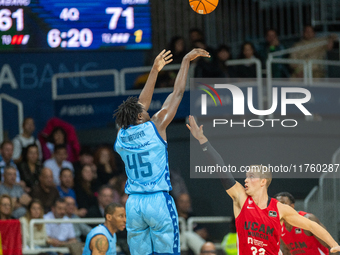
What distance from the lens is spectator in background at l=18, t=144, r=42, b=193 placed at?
1176cm

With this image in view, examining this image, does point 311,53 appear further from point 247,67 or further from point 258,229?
point 258,229

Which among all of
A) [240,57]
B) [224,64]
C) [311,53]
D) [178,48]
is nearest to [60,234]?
[224,64]

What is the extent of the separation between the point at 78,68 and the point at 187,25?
316cm

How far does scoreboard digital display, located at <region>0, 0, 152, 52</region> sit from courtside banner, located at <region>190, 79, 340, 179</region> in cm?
186

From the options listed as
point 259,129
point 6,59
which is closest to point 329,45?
point 259,129

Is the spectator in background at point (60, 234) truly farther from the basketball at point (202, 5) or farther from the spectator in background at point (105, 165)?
the basketball at point (202, 5)

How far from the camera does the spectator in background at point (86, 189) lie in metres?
11.4

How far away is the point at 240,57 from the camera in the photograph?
1323cm

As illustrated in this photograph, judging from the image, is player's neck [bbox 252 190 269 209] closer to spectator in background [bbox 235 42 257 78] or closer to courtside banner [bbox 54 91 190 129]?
spectator in background [bbox 235 42 257 78]

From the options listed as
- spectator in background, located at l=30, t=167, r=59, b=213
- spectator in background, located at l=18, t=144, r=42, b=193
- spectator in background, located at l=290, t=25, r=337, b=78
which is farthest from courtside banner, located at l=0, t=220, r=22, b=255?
spectator in background, located at l=290, t=25, r=337, b=78

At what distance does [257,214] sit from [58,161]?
6.05 m

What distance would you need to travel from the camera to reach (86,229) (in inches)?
415

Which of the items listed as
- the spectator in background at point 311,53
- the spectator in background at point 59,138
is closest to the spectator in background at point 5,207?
the spectator in background at point 59,138

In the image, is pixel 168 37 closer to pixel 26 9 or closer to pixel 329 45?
pixel 329 45
